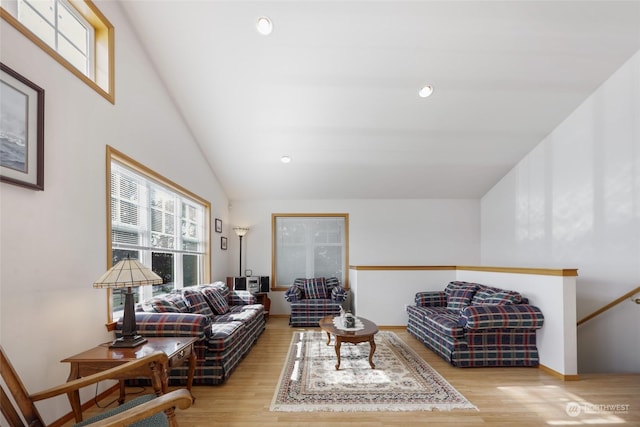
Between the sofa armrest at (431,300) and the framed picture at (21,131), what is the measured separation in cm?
467

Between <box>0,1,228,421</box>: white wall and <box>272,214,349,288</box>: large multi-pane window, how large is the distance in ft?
12.2

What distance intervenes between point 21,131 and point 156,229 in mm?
2062

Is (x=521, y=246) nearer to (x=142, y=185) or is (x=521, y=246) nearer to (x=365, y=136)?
(x=365, y=136)

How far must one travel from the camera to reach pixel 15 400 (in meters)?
1.46

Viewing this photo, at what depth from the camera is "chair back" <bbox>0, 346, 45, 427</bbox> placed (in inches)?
55.3

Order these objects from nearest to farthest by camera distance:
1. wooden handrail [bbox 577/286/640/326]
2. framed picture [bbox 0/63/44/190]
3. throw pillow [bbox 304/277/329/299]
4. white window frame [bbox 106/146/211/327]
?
1. framed picture [bbox 0/63/44/190]
2. white window frame [bbox 106/146/211/327]
3. wooden handrail [bbox 577/286/640/326]
4. throw pillow [bbox 304/277/329/299]

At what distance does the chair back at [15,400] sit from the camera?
1.40 meters

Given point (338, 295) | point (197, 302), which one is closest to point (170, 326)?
point (197, 302)

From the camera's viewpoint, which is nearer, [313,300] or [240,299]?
[240,299]

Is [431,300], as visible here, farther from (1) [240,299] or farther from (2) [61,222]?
(2) [61,222]

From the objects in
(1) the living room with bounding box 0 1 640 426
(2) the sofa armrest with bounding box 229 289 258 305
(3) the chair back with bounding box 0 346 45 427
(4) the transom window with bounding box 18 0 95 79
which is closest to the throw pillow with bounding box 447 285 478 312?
(1) the living room with bounding box 0 1 640 426

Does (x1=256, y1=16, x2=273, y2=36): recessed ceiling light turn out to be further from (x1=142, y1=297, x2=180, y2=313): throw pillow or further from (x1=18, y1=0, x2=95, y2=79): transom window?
(x1=142, y1=297, x2=180, y2=313): throw pillow

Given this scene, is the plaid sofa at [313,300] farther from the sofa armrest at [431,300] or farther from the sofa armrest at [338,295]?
the sofa armrest at [431,300]

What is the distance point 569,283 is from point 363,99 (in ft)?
10.4
